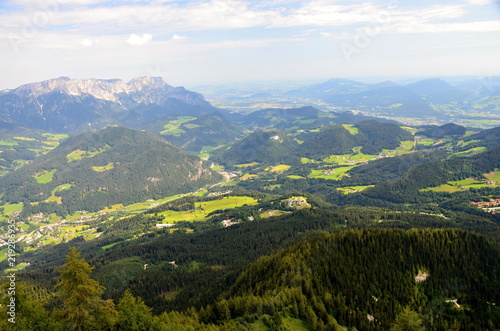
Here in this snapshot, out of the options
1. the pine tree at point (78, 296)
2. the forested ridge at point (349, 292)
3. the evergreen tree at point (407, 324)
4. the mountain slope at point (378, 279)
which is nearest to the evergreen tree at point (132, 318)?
the forested ridge at point (349, 292)

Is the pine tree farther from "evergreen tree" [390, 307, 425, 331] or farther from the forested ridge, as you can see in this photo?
"evergreen tree" [390, 307, 425, 331]

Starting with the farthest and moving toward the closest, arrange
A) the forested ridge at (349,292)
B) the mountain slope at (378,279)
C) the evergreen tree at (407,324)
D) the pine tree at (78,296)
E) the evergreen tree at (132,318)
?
the mountain slope at (378,279) < the forested ridge at (349,292) < the evergreen tree at (407,324) < the evergreen tree at (132,318) < the pine tree at (78,296)

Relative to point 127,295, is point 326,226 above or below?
below

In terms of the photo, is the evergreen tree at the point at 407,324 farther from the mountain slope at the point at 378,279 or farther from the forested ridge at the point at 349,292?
the mountain slope at the point at 378,279

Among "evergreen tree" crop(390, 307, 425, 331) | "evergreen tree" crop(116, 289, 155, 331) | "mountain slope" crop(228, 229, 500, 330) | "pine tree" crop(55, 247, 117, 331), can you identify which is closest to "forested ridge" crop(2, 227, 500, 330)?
"evergreen tree" crop(116, 289, 155, 331)

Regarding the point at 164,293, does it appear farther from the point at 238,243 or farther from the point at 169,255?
the point at 238,243

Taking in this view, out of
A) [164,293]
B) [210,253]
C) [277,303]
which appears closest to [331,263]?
[277,303]

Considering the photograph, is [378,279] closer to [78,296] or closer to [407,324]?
[407,324]

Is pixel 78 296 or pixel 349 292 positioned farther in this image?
pixel 349 292

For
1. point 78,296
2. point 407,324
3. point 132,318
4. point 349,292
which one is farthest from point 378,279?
point 78,296
